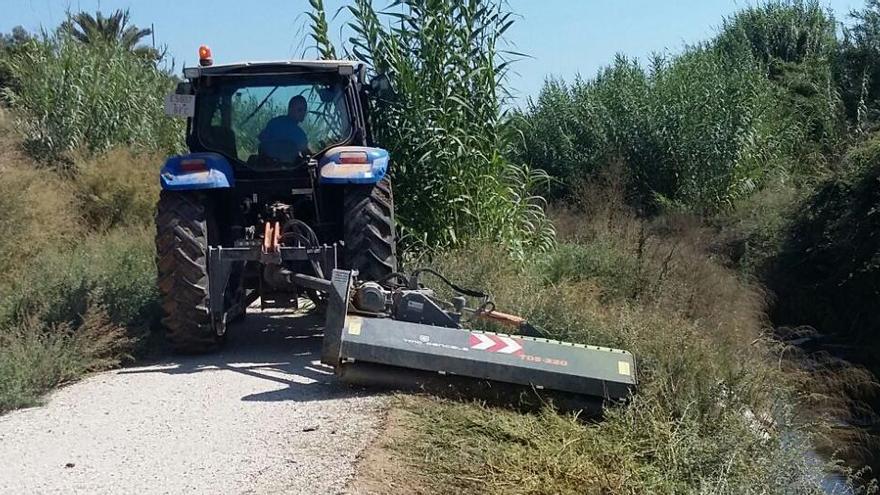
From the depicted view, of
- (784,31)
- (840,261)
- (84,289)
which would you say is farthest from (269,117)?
(784,31)

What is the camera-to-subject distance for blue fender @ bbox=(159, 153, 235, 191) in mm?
7336

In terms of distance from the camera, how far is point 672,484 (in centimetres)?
517

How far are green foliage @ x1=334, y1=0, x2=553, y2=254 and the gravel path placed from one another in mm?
3046

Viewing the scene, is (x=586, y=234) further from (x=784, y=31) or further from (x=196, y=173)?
(x=784, y=31)

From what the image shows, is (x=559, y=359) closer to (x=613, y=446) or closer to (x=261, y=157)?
(x=613, y=446)

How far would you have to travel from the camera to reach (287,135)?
8.02m

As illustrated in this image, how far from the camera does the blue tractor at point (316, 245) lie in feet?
20.0

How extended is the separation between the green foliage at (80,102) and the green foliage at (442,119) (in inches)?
220

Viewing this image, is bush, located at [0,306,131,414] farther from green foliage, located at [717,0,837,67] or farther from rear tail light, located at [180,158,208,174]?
green foliage, located at [717,0,837,67]

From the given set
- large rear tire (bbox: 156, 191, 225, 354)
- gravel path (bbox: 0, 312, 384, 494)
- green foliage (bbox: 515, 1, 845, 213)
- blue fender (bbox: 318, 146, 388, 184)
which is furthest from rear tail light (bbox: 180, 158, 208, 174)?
green foliage (bbox: 515, 1, 845, 213)

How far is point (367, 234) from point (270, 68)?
5.27 feet

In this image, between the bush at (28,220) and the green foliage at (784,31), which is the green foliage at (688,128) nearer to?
the green foliage at (784,31)

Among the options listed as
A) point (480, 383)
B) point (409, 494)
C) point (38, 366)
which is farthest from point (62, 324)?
point (409, 494)

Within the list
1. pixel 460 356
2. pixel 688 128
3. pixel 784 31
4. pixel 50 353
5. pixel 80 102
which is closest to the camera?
pixel 460 356
